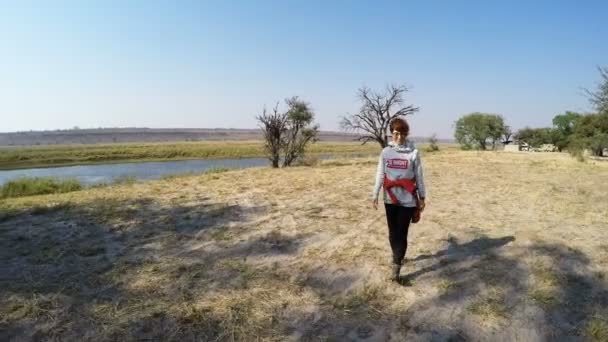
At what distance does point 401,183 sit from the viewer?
399cm

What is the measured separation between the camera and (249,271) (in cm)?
454

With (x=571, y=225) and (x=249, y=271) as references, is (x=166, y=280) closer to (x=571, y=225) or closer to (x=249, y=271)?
(x=249, y=271)

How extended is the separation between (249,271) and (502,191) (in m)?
7.43

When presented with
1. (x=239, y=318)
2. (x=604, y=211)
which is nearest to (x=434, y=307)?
(x=239, y=318)

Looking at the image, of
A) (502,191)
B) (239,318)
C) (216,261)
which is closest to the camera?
(239,318)

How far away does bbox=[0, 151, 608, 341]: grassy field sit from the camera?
11.1ft

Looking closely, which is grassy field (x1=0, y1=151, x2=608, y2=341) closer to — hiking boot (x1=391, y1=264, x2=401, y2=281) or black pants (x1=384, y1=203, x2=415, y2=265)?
hiking boot (x1=391, y1=264, x2=401, y2=281)

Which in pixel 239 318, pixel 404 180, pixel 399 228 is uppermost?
pixel 404 180

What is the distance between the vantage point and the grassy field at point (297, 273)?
11.1 ft

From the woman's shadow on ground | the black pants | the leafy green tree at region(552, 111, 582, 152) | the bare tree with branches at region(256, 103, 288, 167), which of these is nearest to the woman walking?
the black pants

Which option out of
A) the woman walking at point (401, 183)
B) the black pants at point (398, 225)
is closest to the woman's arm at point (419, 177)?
the woman walking at point (401, 183)

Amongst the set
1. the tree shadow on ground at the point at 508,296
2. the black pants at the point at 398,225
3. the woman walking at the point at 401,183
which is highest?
the woman walking at the point at 401,183

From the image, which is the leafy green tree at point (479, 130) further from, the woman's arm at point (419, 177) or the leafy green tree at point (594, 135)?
the woman's arm at point (419, 177)

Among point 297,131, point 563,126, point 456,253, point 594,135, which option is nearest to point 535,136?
point 563,126
